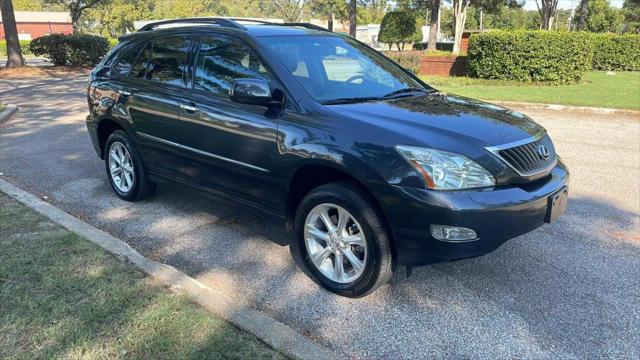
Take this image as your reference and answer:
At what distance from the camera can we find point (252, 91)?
363cm

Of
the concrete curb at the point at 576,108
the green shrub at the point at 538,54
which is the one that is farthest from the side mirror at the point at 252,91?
the green shrub at the point at 538,54

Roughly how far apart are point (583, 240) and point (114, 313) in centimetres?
375

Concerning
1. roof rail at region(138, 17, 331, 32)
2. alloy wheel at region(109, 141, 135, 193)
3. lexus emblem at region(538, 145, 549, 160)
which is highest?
roof rail at region(138, 17, 331, 32)

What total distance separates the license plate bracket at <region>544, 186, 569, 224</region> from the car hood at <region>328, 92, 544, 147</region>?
44 cm

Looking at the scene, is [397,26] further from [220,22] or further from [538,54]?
[220,22]

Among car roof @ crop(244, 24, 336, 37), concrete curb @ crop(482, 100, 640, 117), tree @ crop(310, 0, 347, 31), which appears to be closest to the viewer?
car roof @ crop(244, 24, 336, 37)

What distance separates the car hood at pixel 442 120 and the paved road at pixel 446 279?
107cm

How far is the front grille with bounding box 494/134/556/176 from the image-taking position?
3.29 meters

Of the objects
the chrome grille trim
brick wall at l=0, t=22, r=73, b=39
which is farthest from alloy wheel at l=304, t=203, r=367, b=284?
brick wall at l=0, t=22, r=73, b=39

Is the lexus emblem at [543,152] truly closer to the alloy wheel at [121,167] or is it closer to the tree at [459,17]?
the alloy wheel at [121,167]

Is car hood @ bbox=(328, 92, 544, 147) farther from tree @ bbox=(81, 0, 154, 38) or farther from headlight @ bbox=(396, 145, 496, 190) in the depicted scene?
tree @ bbox=(81, 0, 154, 38)

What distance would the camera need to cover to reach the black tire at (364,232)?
10.7ft

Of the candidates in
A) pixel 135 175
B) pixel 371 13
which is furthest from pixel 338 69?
pixel 371 13

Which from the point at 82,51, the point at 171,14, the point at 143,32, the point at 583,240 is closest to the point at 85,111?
the point at 143,32
